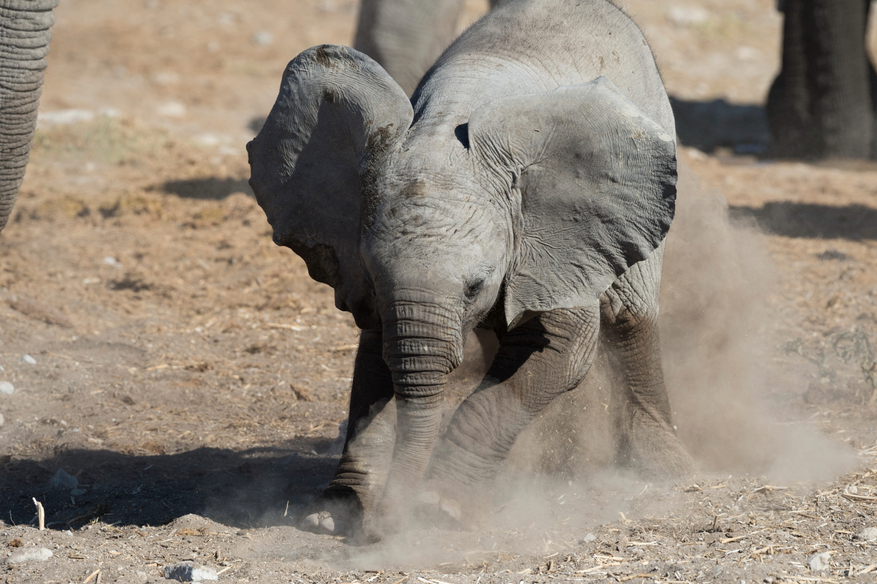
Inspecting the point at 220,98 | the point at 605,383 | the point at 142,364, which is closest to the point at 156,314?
the point at 142,364

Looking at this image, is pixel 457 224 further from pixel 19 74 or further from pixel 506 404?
pixel 19 74

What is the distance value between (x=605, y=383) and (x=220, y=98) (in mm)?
10062

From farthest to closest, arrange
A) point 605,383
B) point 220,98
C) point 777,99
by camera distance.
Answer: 1. point 220,98
2. point 777,99
3. point 605,383

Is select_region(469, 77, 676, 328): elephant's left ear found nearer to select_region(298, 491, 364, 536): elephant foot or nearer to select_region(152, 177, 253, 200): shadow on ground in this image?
select_region(298, 491, 364, 536): elephant foot

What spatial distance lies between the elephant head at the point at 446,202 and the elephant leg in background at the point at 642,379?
69cm

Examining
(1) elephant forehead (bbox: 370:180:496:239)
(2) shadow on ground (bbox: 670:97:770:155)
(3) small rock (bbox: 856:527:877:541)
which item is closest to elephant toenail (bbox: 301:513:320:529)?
(1) elephant forehead (bbox: 370:180:496:239)

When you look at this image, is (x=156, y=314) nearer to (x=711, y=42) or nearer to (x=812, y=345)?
(x=812, y=345)

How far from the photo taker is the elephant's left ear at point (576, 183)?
10.6 ft

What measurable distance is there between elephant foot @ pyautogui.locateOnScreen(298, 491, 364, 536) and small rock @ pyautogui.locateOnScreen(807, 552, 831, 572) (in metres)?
1.43

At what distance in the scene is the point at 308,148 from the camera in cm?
353

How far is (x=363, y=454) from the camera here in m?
3.69

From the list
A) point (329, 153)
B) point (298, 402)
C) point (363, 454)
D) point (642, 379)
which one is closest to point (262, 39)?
point (298, 402)

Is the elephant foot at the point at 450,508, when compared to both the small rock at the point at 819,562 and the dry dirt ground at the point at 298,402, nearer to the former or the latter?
the dry dirt ground at the point at 298,402

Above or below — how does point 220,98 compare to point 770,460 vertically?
below
